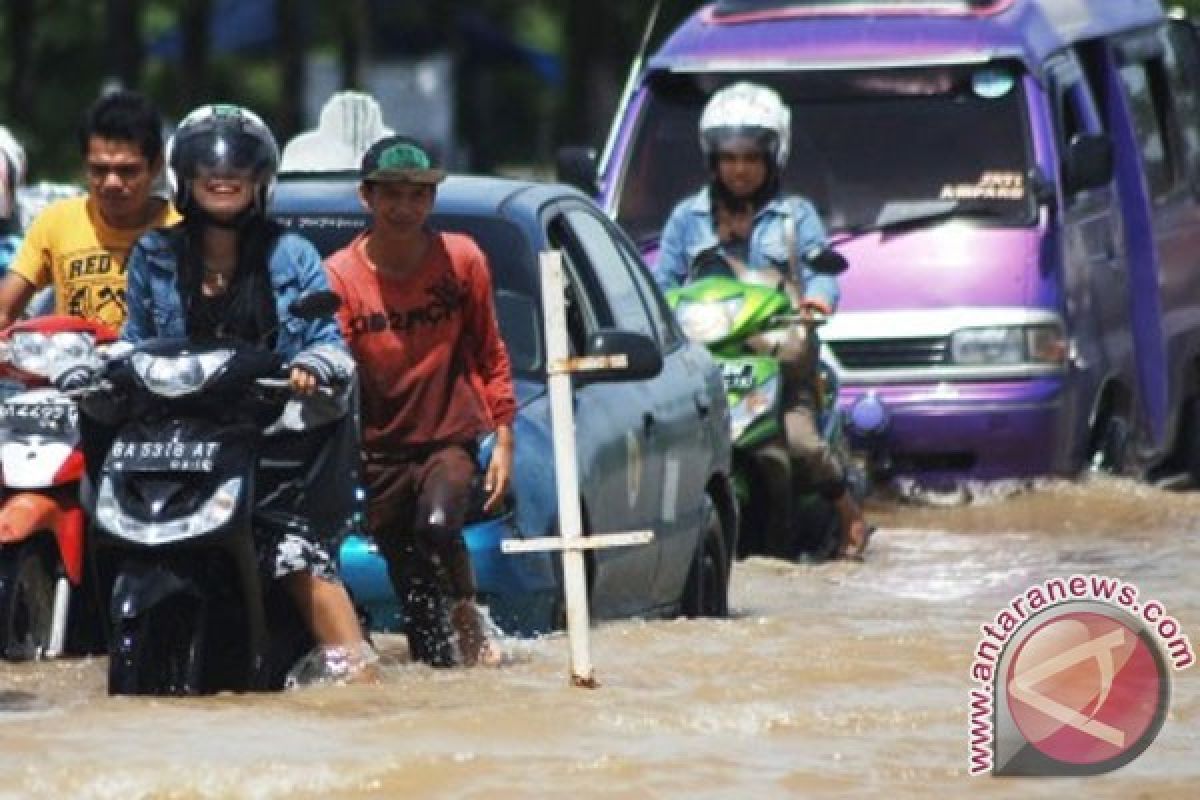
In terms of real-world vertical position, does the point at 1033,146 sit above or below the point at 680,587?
above

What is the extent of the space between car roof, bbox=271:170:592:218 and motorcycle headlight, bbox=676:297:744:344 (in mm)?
2322

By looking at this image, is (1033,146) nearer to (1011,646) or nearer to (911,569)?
(911,569)

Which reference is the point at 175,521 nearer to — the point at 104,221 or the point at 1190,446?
the point at 104,221

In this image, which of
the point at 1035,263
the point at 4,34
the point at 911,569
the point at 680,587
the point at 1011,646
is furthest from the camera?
the point at 4,34

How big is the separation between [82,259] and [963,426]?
656 centimetres

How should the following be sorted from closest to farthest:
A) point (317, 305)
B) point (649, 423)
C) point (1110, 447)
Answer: point (317, 305) → point (649, 423) → point (1110, 447)

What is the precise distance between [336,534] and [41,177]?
23416 mm

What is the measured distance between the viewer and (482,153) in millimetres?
49812

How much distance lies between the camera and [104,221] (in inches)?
Answer: 424

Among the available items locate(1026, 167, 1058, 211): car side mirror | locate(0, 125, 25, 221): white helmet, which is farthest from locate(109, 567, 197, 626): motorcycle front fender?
locate(1026, 167, 1058, 211): car side mirror

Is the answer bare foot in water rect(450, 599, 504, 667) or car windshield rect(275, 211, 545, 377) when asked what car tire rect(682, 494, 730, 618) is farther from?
bare foot in water rect(450, 599, 504, 667)

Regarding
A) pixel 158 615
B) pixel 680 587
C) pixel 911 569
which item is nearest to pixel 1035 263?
pixel 911 569

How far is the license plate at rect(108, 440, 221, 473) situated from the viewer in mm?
9016

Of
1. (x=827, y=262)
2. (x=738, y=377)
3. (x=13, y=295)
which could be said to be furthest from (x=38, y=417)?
(x=827, y=262)
